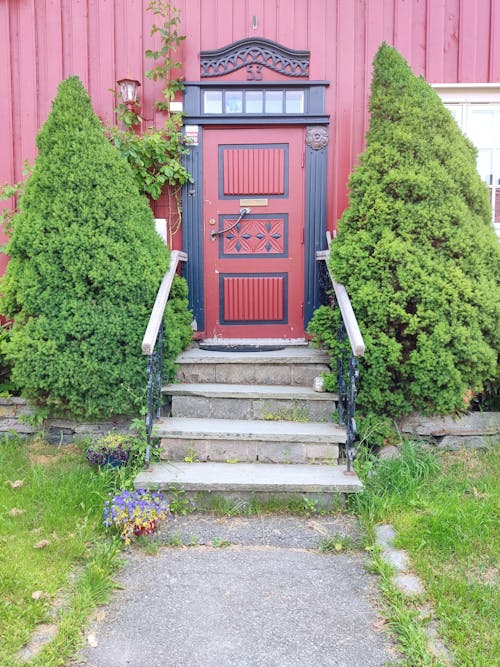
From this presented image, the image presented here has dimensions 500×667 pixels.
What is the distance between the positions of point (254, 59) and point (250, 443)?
3.60 m

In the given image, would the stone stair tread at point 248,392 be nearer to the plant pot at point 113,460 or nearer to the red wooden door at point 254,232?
the plant pot at point 113,460

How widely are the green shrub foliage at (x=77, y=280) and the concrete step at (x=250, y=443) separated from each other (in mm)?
467

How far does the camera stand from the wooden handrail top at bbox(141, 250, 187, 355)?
3594mm

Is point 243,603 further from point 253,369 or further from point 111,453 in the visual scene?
point 253,369

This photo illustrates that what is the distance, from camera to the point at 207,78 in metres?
5.17

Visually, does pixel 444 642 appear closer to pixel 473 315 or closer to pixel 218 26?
pixel 473 315

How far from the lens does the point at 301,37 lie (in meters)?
5.16

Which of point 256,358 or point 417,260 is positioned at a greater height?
point 417,260

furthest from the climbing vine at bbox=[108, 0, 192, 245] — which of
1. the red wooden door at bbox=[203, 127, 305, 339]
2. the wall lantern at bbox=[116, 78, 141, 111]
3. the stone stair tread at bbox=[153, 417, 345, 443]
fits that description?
the stone stair tread at bbox=[153, 417, 345, 443]

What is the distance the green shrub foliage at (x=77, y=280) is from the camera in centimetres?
402

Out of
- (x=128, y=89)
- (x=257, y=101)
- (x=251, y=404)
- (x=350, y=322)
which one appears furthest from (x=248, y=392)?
(x=128, y=89)

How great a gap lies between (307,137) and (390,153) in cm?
131

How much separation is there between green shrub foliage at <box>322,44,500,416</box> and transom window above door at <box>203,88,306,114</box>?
3.56ft

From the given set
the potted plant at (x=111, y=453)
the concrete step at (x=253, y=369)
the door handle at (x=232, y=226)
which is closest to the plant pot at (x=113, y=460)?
the potted plant at (x=111, y=453)
